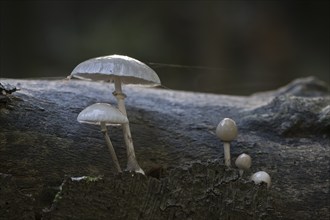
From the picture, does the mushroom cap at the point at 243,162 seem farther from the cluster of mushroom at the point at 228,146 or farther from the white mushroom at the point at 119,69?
the white mushroom at the point at 119,69

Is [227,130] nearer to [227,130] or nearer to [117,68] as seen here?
[227,130]

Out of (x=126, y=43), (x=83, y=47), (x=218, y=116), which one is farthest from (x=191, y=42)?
(x=218, y=116)

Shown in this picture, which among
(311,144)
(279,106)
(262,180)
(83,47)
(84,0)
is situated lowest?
(262,180)

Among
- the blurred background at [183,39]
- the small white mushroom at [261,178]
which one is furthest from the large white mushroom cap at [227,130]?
the blurred background at [183,39]

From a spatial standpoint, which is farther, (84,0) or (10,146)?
(84,0)

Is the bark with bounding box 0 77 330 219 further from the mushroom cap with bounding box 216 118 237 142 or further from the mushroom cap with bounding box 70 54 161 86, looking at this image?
the mushroom cap with bounding box 70 54 161 86

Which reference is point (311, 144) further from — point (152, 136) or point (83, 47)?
point (83, 47)

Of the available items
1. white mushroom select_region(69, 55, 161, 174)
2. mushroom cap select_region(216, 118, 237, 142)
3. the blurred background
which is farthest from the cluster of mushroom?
the blurred background
